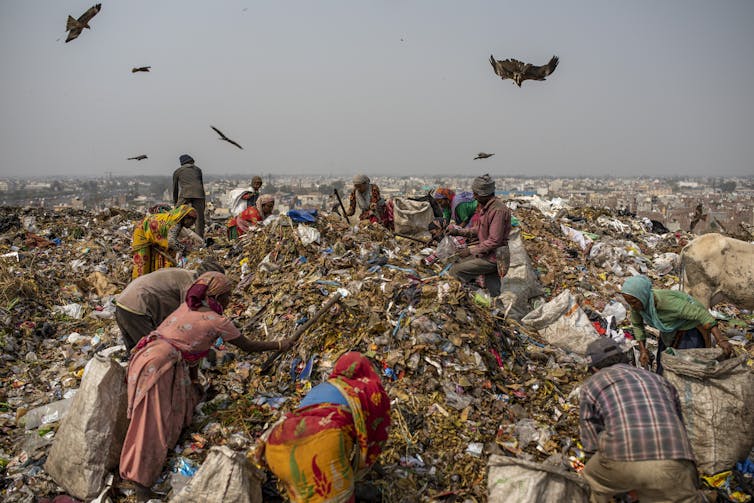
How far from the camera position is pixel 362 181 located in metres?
7.88

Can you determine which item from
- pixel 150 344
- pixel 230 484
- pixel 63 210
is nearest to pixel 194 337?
pixel 150 344

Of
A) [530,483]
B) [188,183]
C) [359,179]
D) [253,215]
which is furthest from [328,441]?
[188,183]

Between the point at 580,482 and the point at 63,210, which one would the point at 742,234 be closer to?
the point at 580,482

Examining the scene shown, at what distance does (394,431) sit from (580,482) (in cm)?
133

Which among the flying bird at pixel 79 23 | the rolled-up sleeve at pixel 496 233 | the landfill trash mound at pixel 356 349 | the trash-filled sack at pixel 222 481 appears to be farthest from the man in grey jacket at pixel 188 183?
the trash-filled sack at pixel 222 481

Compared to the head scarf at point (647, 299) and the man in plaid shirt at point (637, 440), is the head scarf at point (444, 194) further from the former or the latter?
the man in plaid shirt at point (637, 440)

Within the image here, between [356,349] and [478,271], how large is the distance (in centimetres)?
198

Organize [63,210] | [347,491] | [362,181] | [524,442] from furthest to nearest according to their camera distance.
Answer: [63,210] → [362,181] → [524,442] → [347,491]

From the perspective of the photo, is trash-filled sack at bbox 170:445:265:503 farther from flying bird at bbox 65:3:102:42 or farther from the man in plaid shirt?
flying bird at bbox 65:3:102:42

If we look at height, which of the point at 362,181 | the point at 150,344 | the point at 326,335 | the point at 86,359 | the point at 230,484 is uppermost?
the point at 362,181

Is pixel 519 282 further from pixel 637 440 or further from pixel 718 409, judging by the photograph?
pixel 637 440

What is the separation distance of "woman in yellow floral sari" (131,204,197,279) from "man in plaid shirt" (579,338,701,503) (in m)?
4.67

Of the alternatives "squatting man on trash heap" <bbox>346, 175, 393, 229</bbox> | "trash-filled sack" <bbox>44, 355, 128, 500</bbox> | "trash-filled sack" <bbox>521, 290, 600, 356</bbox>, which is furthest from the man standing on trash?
"trash-filled sack" <bbox>44, 355, 128, 500</bbox>

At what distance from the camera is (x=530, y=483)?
2.35 meters
